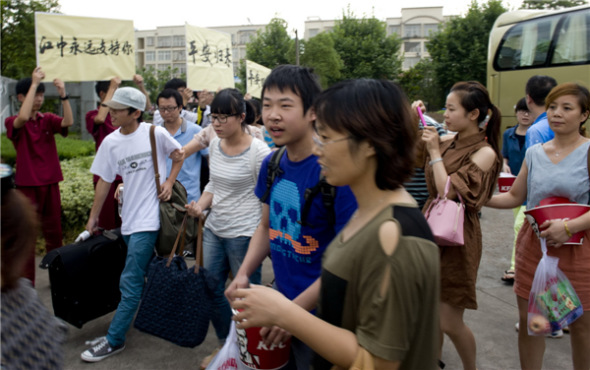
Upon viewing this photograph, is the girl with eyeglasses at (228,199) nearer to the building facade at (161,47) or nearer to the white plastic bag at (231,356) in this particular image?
the white plastic bag at (231,356)

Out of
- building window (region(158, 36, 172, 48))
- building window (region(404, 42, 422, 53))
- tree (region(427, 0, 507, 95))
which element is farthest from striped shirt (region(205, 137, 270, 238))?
building window (region(158, 36, 172, 48))

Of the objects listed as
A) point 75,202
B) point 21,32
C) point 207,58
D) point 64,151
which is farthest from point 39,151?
point 21,32

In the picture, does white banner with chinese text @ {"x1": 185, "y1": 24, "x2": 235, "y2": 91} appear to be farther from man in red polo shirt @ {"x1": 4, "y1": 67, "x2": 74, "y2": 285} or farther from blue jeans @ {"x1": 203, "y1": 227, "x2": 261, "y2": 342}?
blue jeans @ {"x1": 203, "y1": 227, "x2": 261, "y2": 342}

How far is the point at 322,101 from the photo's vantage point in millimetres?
1332

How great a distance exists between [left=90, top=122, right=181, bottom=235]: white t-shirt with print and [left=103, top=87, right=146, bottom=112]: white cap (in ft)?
0.56

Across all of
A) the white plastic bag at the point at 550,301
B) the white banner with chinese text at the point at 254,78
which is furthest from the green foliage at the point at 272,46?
the white plastic bag at the point at 550,301

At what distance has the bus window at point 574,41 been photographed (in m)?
9.23

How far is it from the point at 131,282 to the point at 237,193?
98 centimetres

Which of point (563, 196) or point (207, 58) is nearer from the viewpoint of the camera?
point (563, 196)

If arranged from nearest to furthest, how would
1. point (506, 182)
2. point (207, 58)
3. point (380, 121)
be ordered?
point (380, 121)
point (506, 182)
point (207, 58)

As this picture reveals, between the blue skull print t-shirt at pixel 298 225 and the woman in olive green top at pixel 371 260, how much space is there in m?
0.51

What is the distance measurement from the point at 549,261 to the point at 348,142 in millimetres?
1891

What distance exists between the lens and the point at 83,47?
4961 millimetres

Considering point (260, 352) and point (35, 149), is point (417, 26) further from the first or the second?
point (260, 352)
